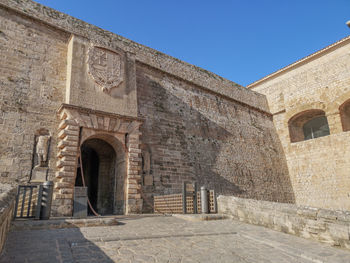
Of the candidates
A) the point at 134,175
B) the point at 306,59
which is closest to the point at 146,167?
the point at 134,175

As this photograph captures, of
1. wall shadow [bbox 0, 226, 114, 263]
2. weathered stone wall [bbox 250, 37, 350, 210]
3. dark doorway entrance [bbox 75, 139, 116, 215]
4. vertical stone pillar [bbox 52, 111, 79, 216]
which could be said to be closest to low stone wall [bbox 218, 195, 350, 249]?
wall shadow [bbox 0, 226, 114, 263]

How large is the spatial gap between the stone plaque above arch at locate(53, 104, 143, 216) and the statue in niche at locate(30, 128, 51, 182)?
33 cm

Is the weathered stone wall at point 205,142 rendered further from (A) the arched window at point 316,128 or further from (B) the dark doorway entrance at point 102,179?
(A) the arched window at point 316,128

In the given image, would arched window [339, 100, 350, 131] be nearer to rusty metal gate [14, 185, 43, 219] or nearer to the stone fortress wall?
the stone fortress wall

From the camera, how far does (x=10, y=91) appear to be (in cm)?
799

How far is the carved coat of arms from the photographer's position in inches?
358

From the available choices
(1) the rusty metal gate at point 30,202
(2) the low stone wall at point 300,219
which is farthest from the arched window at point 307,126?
(1) the rusty metal gate at point 30,202

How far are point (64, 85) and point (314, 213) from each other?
319 inches

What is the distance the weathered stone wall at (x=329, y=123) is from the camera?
43.9ft

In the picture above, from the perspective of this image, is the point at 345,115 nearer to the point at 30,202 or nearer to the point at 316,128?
the point at 316,128

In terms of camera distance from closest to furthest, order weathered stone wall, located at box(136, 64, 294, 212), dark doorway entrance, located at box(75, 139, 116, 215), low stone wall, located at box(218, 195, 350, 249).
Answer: low stone wall, located at box(218, 195, 350, 249), dark doorway entrance, located at box(75, 139, 116, 215), weathered stone wall, located at box(136, 64, 294, 212)

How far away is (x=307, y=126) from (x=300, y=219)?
44.9 feet

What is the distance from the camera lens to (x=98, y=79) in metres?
9.06

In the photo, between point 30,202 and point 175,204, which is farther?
point 175,204
